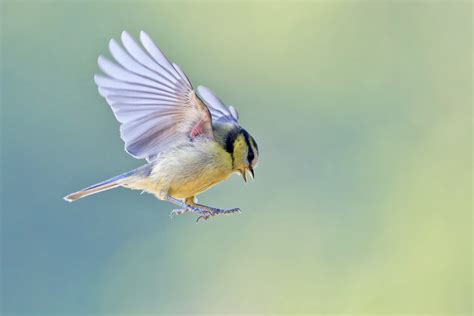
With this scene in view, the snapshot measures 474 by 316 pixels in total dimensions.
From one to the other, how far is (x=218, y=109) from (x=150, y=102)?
593 millimetres

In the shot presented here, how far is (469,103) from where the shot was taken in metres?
10.4

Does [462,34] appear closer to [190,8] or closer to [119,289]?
[190,8]

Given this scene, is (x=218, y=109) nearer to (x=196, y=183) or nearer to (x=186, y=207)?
(x=196, y=183)

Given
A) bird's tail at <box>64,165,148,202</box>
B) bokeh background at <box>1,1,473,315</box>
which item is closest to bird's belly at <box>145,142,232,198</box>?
bird's tail at <box>64,165,148,202</box>

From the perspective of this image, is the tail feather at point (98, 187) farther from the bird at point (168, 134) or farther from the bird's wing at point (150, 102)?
the bird's wing at point (150, 102)

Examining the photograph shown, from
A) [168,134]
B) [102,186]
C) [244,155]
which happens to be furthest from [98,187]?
[244,155]

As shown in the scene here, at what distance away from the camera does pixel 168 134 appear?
3.88 metres

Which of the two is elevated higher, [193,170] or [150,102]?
[150,102]

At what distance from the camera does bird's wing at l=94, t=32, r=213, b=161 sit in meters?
3.66

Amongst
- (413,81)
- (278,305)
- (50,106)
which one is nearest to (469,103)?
(413,81)

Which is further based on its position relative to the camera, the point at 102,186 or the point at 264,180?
the point at 264,180

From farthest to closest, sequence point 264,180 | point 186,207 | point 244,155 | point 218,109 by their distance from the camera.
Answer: point 264,180, point 218,109, point 244,155, point 186,207

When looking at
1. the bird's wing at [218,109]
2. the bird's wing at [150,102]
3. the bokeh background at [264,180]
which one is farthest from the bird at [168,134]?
the bokeh background at [264,180]

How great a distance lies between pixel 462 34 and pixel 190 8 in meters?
3.21
